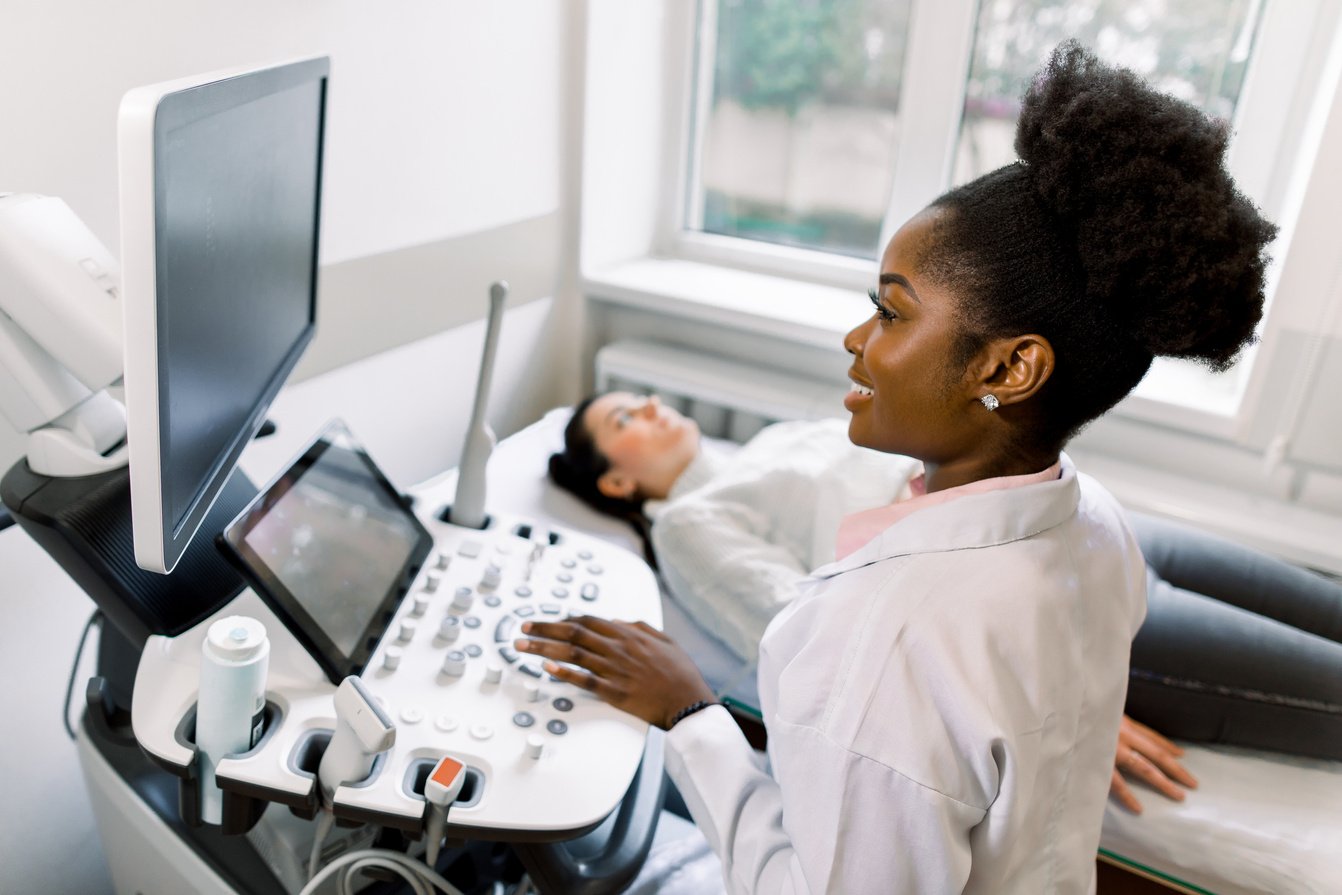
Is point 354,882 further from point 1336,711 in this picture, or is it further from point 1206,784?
point 1336,711

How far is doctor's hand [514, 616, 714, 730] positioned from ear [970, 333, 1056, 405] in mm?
412

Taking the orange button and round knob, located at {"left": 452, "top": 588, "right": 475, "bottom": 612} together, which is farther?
round knob, located at {"left": 452, "top": 588, "right": 475, "bottom": 612}

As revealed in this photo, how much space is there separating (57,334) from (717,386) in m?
1.34

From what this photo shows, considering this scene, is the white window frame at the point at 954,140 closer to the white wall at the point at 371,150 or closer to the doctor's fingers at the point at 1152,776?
Result: the white wall at the point at 371,150

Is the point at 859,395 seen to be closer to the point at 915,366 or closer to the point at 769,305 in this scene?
the point at 915,366

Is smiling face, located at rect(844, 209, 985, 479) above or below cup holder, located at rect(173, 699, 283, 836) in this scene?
above

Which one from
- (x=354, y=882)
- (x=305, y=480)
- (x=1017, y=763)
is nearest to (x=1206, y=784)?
(x=1017, y=763)

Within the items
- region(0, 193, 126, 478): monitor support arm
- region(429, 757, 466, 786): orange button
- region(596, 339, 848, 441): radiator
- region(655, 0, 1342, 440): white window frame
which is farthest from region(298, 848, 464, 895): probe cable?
region(655, 0, 1342, 440): white window frame

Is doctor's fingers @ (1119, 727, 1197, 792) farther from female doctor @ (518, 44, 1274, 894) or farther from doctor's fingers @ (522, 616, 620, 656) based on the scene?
doctor's fingers @ (522, 616, 620, 656)

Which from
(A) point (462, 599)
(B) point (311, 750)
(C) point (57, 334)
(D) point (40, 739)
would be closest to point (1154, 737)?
(A) point (462, 599)

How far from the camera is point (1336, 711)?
1201mm

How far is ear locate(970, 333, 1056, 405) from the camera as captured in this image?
0.68 metres

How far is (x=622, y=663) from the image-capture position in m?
0.92

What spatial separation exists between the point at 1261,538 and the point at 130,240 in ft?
5.51
